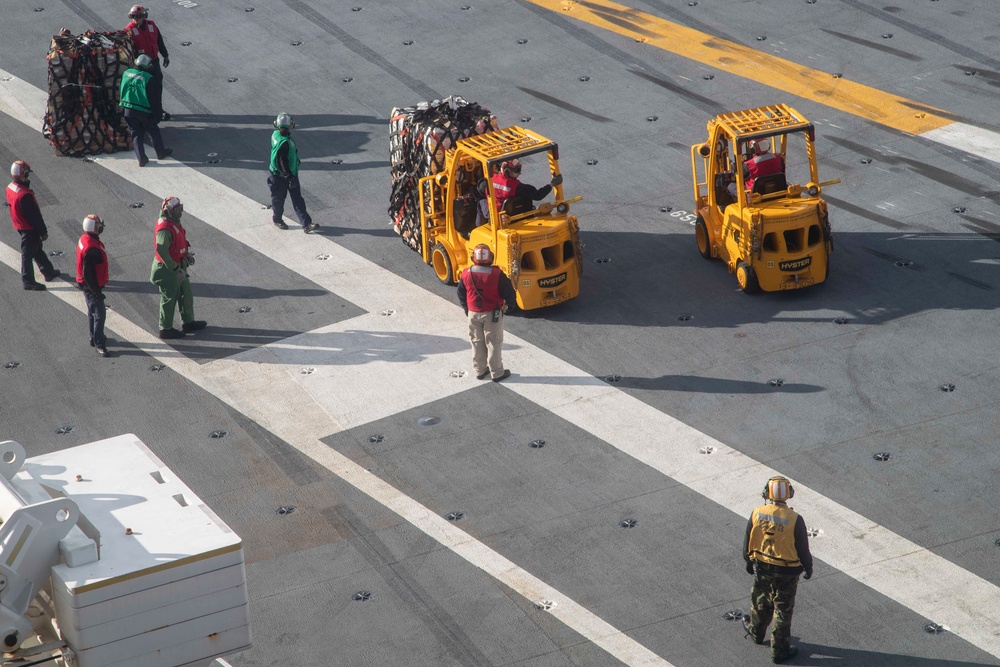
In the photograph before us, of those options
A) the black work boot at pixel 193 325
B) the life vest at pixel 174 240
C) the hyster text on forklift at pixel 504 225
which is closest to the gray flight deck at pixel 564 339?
the black work boot at pixel 193 325

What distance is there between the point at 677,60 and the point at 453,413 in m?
10.4

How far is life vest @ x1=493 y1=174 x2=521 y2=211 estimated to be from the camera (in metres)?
16.2

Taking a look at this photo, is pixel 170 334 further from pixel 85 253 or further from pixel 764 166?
pixel 764 166

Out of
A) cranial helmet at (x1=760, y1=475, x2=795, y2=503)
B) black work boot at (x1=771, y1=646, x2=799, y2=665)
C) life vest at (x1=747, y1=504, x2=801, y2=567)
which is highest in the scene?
A: cranial helmet at (x1=760, y1=475, x2=795, y2=503)

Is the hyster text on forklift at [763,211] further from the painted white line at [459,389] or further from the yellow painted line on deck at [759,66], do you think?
the yellow painted line on deck at [759,66]

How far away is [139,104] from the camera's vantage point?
19.8 meters

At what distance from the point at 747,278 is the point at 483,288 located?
3.47m

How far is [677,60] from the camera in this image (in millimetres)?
22562

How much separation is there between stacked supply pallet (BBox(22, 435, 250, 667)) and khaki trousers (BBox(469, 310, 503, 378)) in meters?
6.16

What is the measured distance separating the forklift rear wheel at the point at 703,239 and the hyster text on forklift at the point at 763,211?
0.09 ft

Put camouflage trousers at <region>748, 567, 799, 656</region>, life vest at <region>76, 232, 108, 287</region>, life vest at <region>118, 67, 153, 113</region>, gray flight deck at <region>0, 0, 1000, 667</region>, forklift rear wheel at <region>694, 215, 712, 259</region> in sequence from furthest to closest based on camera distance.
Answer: life vest at <region>118, 67, 153, 113</region>, forklift rear wheel at <region>694, 215, 712, 259</region>, life vest at <region>76, 232, 108, 287</region>, gray flight deck at <region>0, 0, 1000, 667</region>, camouflage trousers at <region>748, 567, 799, 656</region>

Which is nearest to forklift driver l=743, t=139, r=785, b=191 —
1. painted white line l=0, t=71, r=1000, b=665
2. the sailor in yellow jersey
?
painted white line l=0, t=71, r=1000, b=665

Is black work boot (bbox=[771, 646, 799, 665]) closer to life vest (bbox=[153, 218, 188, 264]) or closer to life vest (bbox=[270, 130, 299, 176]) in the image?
life vest (bbox=[153, 218, 188, 264])

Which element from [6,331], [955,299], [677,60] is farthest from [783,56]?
[6,331]
